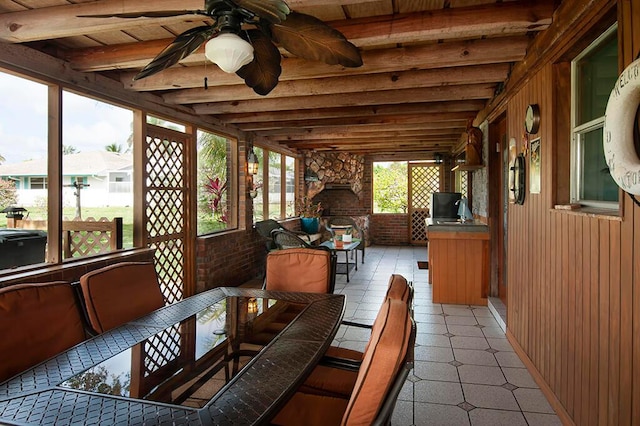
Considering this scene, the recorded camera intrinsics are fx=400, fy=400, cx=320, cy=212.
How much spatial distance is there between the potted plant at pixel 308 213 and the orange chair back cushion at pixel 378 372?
716 centimetres

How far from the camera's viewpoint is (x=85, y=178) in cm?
359

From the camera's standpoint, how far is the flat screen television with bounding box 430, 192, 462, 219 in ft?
18.7

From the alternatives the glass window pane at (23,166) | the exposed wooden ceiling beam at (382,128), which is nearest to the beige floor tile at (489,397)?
the glass window pane at (23,166)

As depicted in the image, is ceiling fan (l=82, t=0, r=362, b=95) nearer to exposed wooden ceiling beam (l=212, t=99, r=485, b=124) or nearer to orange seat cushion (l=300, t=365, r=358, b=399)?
orange seat cushion (l=300, t=365, r=358, b=399)

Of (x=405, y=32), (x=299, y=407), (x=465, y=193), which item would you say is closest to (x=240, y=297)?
(x=299, y=407)

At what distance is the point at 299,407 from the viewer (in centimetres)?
160

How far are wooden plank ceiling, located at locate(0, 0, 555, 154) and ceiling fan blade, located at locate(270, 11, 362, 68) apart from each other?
40 cm

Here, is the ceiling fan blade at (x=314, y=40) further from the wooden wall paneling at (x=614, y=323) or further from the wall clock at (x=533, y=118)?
the wall clock at (x=533, y=118)

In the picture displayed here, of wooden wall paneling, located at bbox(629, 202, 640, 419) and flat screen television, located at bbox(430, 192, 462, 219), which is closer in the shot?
wooden wall paneling, located at bbox(629, 202, 640, 419)

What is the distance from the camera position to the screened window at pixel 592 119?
6.29 feet

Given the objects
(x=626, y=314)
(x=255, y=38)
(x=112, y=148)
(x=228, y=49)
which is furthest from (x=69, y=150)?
(x=626, y=314)

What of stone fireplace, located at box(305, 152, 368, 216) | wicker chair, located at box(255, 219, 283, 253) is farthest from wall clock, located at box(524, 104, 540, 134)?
stone fireplace, located at box(305, 152, 368, 216)

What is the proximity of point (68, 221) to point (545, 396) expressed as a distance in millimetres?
3721

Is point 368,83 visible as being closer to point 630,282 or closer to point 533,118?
point 533,118
